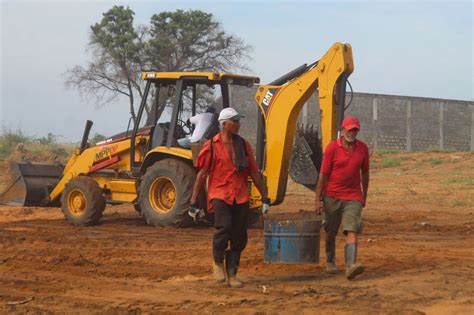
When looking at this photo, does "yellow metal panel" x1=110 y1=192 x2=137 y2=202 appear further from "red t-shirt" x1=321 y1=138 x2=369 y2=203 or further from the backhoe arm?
"red t-shirt" x1=321 y1=138 x2=369 y2=203

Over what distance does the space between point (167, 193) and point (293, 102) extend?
3012 millimetres

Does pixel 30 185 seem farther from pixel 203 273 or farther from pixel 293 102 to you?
pixel 203 273

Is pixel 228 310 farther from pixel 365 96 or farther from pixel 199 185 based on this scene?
pixel 365 96

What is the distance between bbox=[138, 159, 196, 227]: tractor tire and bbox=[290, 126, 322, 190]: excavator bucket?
1900mm

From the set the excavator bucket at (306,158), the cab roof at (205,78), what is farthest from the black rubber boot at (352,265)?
the cab roof at (205,78)

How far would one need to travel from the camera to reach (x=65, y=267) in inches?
397

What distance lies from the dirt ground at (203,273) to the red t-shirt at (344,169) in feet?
3.01

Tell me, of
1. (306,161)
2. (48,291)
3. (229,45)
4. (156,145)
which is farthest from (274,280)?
(229,45)

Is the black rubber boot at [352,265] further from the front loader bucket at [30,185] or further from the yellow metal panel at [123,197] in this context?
the front loader bucket at [30,185]

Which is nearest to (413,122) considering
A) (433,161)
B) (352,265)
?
(433,161)

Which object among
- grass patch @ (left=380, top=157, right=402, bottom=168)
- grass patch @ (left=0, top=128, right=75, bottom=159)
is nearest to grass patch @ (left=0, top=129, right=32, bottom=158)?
grass patch @ (left=0, top=128, right=75, bottom=159)

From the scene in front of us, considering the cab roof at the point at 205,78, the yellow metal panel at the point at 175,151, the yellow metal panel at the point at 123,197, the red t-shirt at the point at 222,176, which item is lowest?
the yellow metal panel at the point at 123,197

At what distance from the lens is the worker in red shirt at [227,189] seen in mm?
8758

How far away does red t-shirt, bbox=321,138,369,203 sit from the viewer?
360 inches
